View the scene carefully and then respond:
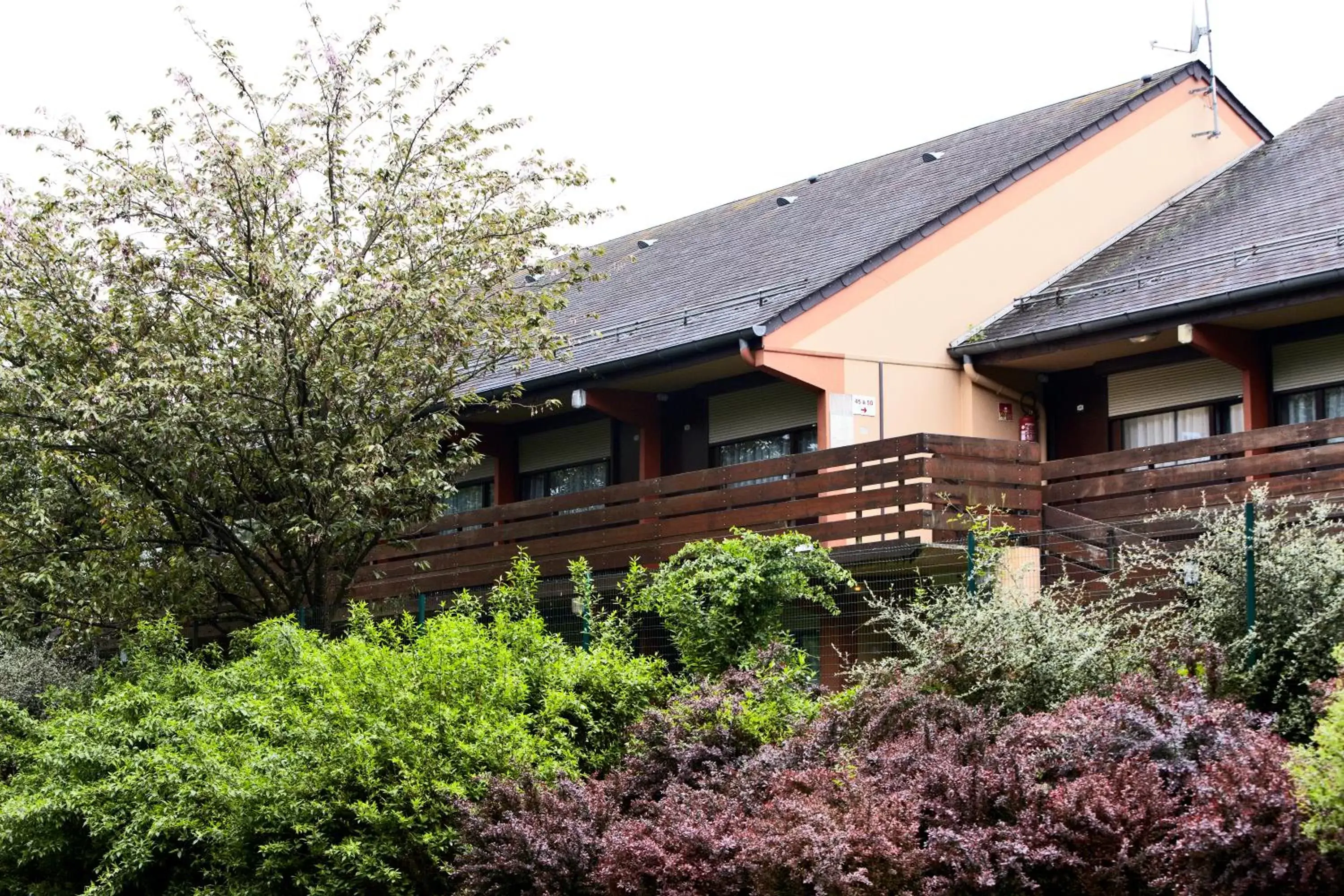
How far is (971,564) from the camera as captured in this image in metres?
12.5

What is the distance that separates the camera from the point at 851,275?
17.9 metres

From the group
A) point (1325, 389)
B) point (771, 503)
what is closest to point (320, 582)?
point (771, 503)

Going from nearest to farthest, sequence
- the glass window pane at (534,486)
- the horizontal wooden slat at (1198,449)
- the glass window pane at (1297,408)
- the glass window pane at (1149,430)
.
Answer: the horizontal wooden slat at (1198,449) → the glass window pane at (1297,408) → the glass window pane at (1149,430) → the glass window pane at (534,486)

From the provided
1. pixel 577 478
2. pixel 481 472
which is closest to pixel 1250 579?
pixel 577 478

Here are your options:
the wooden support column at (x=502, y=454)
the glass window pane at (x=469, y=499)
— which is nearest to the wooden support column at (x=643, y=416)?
the wooden support column at (x=502, y=454)

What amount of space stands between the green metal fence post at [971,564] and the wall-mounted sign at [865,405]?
5.17m

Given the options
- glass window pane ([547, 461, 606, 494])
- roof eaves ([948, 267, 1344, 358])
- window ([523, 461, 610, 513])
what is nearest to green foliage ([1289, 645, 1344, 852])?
roof eaves ([948, 267, 1344, 358])

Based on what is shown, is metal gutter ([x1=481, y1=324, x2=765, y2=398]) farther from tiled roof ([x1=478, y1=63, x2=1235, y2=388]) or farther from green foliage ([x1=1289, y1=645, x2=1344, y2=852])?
green foliage ([x1=1289, y1=645, x2=1344, y2=852])

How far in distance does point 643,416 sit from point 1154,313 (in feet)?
22.1

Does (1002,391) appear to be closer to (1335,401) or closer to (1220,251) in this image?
(1220,251)

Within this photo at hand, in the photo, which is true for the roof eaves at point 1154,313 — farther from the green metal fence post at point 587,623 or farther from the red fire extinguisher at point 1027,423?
the green metal fence post at point 587,623

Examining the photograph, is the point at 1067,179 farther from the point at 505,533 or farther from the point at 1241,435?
the point at 505,533

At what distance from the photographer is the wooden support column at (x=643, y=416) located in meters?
20.0

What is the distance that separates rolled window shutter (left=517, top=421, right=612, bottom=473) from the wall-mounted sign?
186 inches
